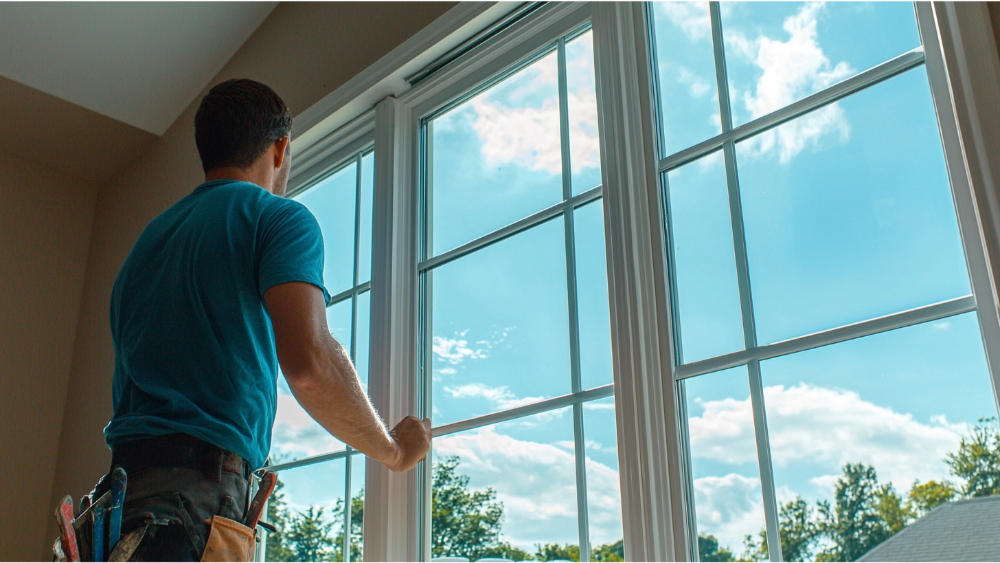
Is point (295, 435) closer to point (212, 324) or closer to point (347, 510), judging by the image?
point (347, 510)

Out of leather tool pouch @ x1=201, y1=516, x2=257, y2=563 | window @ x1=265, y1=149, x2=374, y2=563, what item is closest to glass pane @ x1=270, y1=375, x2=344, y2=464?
window @ x1=265, y1=149, x2=374, y2=563

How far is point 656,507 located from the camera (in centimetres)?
136

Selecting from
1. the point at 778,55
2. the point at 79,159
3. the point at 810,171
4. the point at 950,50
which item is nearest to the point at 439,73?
the point at 778,55

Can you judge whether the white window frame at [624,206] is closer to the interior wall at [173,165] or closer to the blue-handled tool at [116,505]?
the interior wall at [173,165]

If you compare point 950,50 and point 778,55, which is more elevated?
point 778,55

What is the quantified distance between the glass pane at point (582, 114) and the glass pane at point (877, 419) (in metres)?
0.62

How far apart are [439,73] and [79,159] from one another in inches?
86.7

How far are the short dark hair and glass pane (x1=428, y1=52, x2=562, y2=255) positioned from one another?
580 millimetres

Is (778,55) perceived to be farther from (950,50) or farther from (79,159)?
(79,159)

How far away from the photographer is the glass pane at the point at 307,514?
2053 millimetres

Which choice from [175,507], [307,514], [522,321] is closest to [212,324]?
[175,507]

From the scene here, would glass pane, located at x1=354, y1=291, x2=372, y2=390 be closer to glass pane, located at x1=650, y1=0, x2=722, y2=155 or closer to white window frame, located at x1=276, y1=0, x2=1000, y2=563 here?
white window frame, located at x1=276, y1=0, x2=1000, y2=563

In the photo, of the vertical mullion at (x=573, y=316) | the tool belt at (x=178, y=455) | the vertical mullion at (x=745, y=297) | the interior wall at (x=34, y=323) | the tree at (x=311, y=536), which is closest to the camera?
the tool belt at (x=178, y=455)

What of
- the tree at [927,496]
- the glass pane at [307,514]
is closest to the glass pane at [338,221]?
the glass pane at [307,514]
